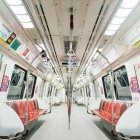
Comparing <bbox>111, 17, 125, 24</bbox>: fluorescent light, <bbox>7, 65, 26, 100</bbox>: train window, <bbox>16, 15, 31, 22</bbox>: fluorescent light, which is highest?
<bbox>16, 15, 31, 22</bbox>: fluorescent light

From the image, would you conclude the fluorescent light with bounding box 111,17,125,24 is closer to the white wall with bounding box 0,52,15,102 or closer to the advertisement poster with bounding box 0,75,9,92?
the white wall with bounding box 0,52,15,102

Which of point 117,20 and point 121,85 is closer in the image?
point 117,20

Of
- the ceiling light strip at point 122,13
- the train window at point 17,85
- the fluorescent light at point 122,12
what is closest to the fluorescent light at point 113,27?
the ceiling light strip at point 122,13

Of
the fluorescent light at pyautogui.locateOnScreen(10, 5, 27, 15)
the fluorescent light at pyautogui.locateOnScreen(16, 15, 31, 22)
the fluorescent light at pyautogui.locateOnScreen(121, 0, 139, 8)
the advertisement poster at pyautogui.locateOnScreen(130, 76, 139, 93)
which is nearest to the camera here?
the fluorescent light at pyautogui.locateOnScreen(121, 0, 139, 8)

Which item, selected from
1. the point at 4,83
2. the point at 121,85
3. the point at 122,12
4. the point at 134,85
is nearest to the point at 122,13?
the point at 122,12

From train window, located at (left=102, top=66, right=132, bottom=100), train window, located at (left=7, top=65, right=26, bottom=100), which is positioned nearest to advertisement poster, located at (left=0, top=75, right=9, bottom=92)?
train window, located at (left=7, top=65, right=26, bottom=100)

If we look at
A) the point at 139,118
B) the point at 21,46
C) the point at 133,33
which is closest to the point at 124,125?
the point at 139,118

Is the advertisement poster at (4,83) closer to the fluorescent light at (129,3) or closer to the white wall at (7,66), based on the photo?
the white wall at (7,66)

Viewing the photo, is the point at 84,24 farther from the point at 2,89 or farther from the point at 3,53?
the point at 2,89

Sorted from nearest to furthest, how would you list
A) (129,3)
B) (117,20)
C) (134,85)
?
(129,3) < (117,20) < (134,85)

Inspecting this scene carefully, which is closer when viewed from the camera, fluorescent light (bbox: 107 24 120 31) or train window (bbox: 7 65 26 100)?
fluorescent light (bbox: 107 24 120 31)

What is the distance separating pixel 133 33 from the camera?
498 centimetres

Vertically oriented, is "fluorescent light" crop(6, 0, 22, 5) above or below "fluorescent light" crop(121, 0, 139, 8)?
above

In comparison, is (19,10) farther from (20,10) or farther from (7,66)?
(7,66)
